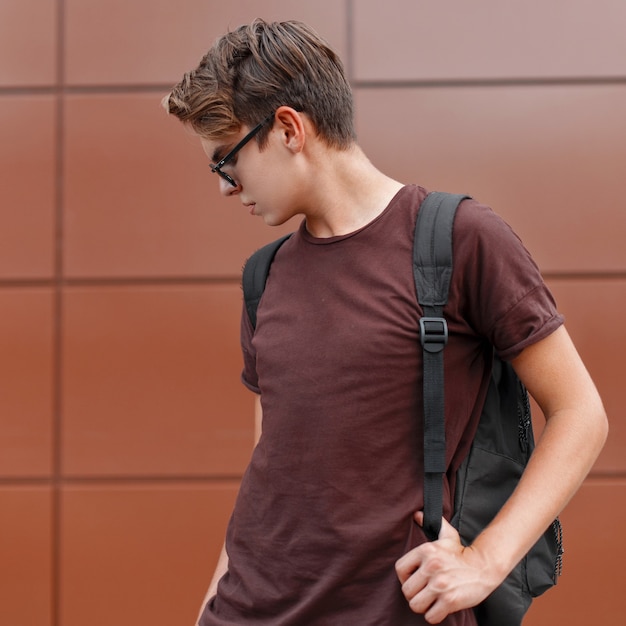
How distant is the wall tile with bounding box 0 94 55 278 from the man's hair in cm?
161

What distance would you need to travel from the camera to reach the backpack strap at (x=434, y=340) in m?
0.98

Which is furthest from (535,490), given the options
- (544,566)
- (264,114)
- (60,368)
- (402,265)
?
(60,368)

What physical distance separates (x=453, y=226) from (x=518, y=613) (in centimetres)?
51

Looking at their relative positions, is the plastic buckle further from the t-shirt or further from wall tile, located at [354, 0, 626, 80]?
wall tile, located at [354, 0, 626, 80]

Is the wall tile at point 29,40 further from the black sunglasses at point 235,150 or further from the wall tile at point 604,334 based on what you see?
the wall tile at point 604,334

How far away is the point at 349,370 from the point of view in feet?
3.32

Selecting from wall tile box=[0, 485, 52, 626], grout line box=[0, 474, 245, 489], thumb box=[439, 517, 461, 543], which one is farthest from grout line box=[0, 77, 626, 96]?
thumb box=[439, 517, 461, 543]

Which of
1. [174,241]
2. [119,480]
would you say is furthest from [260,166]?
[119,480]

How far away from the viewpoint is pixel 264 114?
112 cm

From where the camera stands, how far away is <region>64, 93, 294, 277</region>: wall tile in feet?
8.47

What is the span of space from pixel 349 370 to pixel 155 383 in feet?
5.51

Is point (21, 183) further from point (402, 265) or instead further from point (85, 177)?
point (402, 265)

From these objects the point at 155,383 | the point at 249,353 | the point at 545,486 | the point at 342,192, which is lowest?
the point at 155,383

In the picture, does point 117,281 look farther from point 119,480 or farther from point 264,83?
point 264,83
